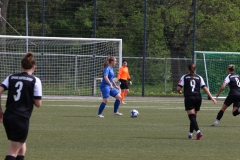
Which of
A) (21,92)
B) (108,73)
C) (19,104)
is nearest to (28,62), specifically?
(21,92)

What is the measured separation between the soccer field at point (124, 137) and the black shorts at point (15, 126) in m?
2.26

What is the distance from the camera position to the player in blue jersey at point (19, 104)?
28.0 ft

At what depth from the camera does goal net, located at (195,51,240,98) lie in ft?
110

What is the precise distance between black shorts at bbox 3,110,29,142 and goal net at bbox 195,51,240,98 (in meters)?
25.2

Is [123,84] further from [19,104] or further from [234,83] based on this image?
[19,104]

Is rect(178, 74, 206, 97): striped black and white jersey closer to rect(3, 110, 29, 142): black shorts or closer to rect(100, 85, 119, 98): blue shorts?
rect(100, 85, 119, 98): blue shorts

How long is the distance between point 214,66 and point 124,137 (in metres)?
20.6

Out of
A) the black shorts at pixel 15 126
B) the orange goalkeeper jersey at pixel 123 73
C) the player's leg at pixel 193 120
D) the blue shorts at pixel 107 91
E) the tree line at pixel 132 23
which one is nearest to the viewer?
the black shorts at pixel 15 126

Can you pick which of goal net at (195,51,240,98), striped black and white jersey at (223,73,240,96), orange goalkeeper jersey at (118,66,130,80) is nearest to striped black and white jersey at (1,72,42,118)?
striped black and white jersey at (223,73,240,96)

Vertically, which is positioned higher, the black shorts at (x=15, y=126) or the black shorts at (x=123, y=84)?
the black shorts at (x=15, y=126)

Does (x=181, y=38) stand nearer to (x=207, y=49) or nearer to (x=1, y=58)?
(x=207, y=49)

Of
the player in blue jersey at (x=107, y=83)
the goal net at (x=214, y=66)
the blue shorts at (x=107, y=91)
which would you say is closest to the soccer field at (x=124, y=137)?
the player in blue jersey at (x=107, y=83)

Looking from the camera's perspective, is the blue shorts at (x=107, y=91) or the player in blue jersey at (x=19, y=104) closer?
the player in blue jersey at (x=19, y=104)

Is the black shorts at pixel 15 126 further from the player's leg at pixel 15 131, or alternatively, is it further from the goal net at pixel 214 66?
the goal net at pixel 214 66
